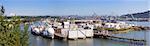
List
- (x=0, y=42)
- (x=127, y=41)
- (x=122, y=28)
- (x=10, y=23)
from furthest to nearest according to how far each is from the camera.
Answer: (x=122, y=28) → (x=127, y=41) → (x=10, y=23) → (x=0, y=42)

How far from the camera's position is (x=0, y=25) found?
249cm

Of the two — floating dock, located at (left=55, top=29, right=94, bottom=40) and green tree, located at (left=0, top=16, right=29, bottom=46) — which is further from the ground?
green tree, located at (left=0, top=16, right=29, bottom=46)

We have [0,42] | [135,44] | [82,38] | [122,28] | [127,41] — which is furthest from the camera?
[122,28]

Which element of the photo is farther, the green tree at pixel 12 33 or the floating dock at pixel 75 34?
the floating dock at pixel 75 34

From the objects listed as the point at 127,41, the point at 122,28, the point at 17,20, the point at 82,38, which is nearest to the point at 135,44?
the point at 127,41

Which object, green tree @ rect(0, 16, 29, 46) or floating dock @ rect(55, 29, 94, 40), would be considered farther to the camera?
floating dock @ rect(55, 29, 94, 40)

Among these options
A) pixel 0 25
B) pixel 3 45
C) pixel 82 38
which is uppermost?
pixel 0 25

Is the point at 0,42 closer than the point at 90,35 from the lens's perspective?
Yes

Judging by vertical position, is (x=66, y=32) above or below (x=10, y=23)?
below

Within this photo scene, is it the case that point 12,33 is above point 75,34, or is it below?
above

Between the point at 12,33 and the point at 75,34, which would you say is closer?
the point at 12,33

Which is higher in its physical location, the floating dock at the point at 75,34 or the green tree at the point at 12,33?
the green tree at the point at 12,33

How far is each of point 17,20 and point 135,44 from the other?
1110cm

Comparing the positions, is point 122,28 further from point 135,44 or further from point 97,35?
point 135,44
